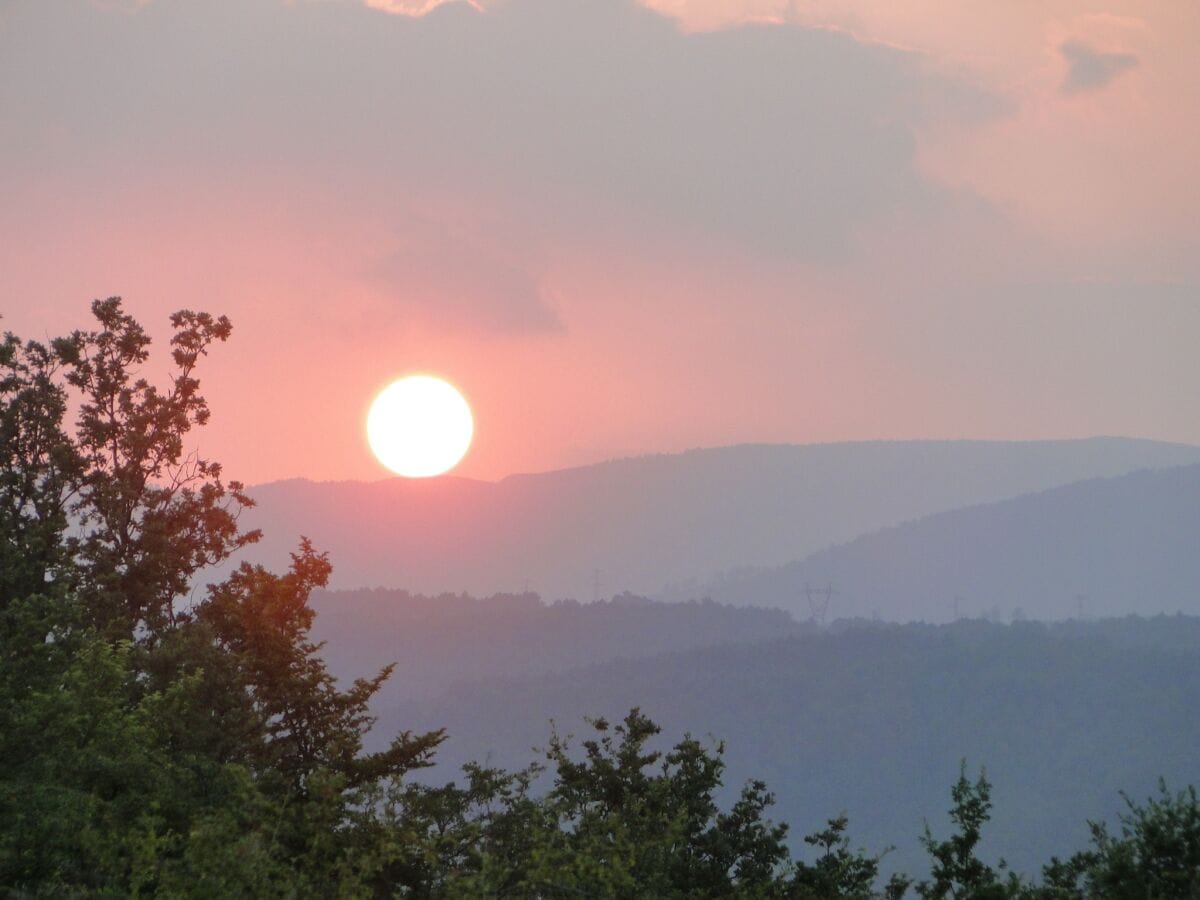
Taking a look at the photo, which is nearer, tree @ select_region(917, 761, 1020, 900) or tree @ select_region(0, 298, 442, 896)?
tree @ select_region(0, 298, 442, 896)

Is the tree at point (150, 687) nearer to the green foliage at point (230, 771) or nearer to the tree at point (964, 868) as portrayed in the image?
the green foliage at point (230, 771)

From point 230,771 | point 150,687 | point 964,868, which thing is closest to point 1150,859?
point 964,868

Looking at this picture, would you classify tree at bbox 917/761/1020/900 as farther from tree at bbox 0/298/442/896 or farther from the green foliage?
tree at bbox 0/298/442/896

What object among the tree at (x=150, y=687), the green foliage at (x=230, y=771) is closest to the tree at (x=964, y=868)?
the green foliage at (x=230, y=771)

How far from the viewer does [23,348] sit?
144 feet

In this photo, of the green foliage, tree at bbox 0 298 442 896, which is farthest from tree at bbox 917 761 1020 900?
tree at bbox 0 298 442 896

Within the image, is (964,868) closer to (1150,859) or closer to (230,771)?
(1150,859)

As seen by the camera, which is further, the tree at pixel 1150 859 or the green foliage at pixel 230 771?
the tree at pixel 1150 859

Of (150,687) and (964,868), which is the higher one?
(150,687)

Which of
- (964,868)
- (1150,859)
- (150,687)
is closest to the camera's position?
(1150,859)

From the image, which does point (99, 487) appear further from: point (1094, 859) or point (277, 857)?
point (1094, 859)

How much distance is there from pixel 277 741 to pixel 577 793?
378 inches

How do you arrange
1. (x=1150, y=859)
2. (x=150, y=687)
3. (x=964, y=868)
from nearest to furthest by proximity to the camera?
(x=1150, y=859)
(x=964, y=868)
(x=150, y=687)

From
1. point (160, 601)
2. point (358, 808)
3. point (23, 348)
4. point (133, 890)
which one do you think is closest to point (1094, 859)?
point (358, 808)
